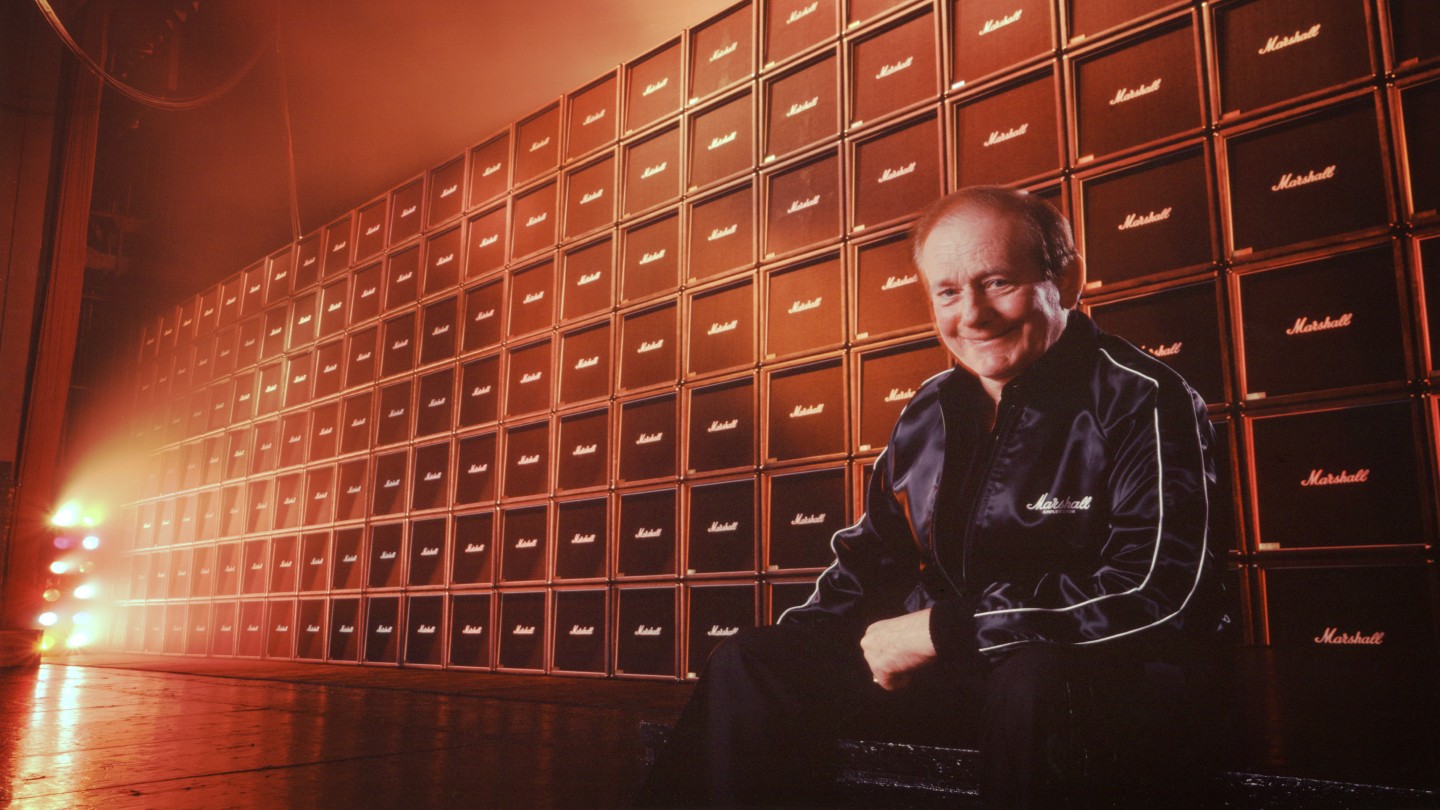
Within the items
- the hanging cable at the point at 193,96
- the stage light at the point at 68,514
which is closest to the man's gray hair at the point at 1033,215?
the hanging cable at the point at 193,96

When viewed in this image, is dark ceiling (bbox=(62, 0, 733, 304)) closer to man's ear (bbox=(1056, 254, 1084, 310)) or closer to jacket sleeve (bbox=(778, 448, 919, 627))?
man's ear (bbox=(1056, 254, 1084, 310))

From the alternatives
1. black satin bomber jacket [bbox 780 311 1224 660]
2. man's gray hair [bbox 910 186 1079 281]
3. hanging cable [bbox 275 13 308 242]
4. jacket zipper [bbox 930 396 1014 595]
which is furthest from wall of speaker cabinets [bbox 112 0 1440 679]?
jacket zipper [bbox 930 396 1014 595]

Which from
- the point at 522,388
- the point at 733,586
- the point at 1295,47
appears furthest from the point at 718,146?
the point at 1295,47

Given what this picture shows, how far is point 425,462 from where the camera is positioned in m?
4.13

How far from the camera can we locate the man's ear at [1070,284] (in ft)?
5.23

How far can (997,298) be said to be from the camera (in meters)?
1.57

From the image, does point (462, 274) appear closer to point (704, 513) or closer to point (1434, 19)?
point (704, 513)

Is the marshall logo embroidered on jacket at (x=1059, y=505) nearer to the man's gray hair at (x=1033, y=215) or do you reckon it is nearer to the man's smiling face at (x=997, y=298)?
the man's smiling face at (x=997, y=298)

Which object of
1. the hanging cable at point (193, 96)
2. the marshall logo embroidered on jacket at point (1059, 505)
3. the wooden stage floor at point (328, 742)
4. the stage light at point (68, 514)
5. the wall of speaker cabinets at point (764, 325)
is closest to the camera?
the marshall logo embroidered on jacket at point (1059, 505)

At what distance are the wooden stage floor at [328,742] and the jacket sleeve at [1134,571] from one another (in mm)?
632

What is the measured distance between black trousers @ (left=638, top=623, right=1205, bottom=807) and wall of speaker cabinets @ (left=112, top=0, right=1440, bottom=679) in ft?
3.56

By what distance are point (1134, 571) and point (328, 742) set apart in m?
1.69

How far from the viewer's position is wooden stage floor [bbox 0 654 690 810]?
1.47 meters

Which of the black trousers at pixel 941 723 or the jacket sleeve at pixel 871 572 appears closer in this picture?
the black trousers at pixel 941 723
